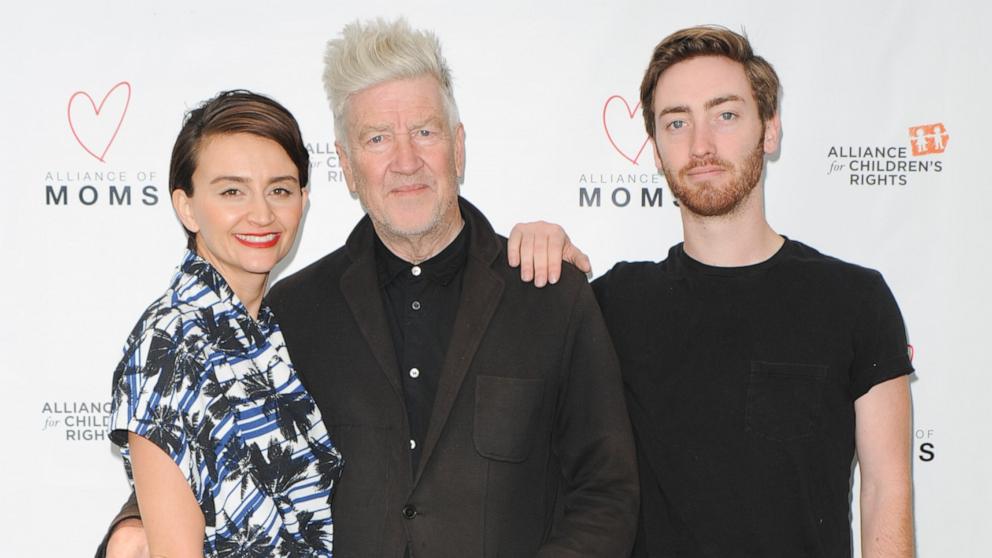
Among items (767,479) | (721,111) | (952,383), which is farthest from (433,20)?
(952,383)

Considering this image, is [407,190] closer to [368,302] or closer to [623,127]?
[368,302]

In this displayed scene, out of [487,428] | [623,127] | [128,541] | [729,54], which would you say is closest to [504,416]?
[487,428]

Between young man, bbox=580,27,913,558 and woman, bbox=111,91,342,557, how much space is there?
780 millimetres

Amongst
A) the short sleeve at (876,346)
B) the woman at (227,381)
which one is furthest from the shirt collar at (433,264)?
the short sleeve at (876,346)

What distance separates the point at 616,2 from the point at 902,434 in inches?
68.6

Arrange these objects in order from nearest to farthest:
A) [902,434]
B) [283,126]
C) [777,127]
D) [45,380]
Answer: [283,126] < [902,434] < [777,127] < [45,380]

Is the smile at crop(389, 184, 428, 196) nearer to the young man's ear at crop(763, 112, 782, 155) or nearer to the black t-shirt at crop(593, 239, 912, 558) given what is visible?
the black t-shirt at crop(593, 239, 912, 558)

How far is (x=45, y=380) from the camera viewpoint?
9.66 feet

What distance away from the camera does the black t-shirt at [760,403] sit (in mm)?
1905

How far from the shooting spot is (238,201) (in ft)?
5.85

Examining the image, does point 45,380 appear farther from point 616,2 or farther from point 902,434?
point 902,434

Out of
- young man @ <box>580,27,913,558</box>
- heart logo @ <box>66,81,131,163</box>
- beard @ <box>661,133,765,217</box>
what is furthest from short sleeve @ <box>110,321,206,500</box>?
heart logo @ <box>66,81,131,163</box>

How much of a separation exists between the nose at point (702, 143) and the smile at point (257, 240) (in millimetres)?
983

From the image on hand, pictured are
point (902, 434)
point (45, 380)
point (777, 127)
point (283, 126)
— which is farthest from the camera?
point (45, 380)
